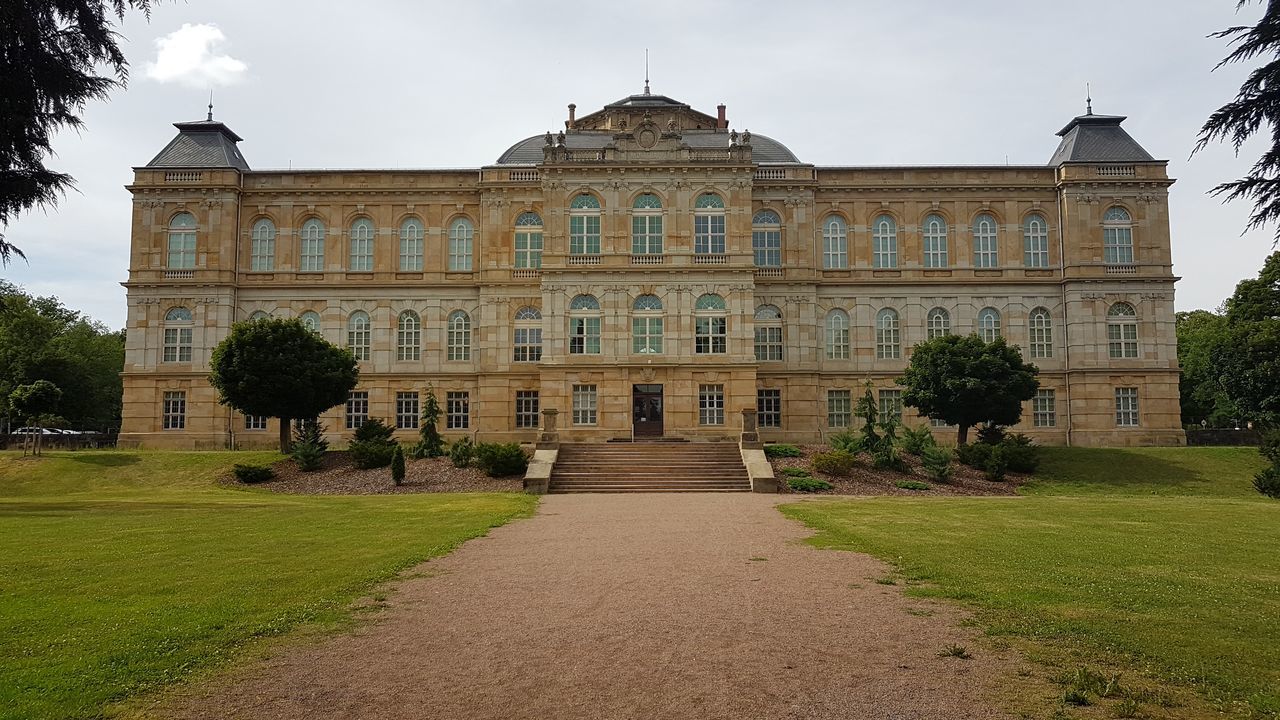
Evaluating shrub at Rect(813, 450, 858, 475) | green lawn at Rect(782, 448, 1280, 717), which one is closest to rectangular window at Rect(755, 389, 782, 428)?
shrub at Rect(813, 450, 858, 475)

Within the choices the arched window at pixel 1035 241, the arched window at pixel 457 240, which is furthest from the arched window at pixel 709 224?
the arched window at pixel 1035 241

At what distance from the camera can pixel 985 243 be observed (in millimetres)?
51938

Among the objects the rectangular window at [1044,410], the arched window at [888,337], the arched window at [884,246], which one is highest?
the arched window at [884,246]

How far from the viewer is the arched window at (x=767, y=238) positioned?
51500 millimetres

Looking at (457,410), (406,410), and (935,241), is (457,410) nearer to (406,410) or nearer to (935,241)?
(406,410)

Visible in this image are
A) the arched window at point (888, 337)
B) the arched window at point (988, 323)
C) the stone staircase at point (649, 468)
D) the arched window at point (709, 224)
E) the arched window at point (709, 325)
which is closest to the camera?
the stone staircase at point (649, 468)

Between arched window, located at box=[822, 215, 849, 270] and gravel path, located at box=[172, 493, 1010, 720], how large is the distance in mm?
38526

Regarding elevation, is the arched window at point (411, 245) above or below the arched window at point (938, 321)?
above

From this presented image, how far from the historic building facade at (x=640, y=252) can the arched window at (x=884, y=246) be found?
0.28 ft

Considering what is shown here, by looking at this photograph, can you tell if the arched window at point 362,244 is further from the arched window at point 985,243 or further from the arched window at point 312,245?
the arched window at point 985,243

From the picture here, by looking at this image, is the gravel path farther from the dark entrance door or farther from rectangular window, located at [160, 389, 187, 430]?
rectangular window, located at [160, 389, 187, 430]

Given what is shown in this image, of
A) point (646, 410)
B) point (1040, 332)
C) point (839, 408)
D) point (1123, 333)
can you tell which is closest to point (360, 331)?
point (646, 410)

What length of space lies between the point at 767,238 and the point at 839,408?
35.8 feet

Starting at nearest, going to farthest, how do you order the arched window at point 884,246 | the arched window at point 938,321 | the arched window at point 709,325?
the arched window at point 709,325 → the arched window at point 938,321 → the arched window at point 884,246
